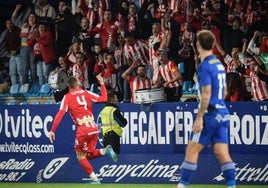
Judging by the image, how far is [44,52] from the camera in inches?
836

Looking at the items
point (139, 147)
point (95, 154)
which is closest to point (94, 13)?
point (139, 147)

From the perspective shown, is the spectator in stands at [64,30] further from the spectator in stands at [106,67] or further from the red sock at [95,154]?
the red sock at [95,154]

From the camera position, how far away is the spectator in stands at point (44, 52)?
21.2 m

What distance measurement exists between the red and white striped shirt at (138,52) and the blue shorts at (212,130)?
8.70 metres

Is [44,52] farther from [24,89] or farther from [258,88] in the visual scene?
[258,88]

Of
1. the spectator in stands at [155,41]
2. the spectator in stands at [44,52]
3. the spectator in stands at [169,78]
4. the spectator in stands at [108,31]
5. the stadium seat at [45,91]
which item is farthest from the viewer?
the spectator in stands at [44,52]

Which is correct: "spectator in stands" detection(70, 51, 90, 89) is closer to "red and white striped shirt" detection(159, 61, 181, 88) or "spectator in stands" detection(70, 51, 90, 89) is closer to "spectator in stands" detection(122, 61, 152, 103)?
"spectator in stands" detection(122, 61, 152, 103)

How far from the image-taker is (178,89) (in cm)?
1808

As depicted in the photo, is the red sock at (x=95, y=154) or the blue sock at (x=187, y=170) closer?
the blue sock at (x=187, y=170)

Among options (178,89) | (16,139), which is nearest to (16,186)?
(16,139)

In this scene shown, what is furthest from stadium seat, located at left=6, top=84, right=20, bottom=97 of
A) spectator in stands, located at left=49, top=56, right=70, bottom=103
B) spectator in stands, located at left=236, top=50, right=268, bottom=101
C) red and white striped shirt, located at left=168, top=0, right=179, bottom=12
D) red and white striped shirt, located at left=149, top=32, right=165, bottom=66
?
spectator in stands, located at left=236, top=50, right=268, bottom=101

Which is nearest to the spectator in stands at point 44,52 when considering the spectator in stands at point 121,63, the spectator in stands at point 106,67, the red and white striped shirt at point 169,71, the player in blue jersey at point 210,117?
the spectator in stands at point 106,67

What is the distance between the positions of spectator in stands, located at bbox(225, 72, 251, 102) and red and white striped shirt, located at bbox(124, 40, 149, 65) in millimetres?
3731

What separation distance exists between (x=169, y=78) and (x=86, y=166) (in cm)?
356
